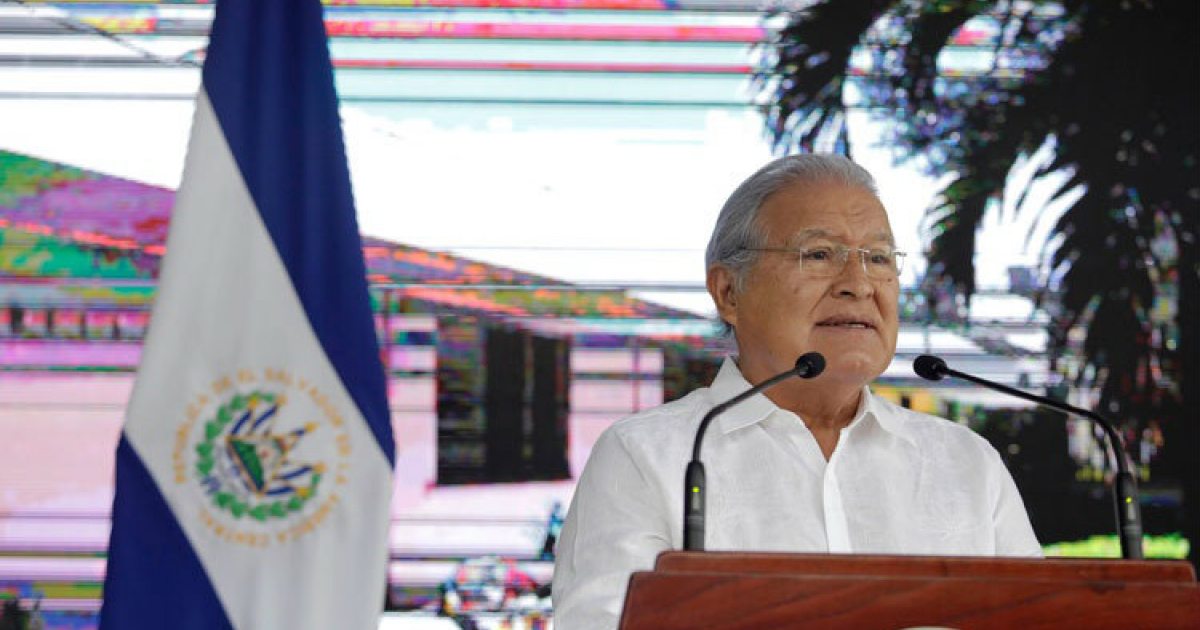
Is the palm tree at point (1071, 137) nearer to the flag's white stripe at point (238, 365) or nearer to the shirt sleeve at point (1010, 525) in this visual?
the flag's white stripe at point (238, 365)

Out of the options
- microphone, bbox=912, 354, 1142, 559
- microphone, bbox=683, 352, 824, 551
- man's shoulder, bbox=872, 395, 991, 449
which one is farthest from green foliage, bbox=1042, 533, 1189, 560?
microphone, bbox=683, 352, 824, 551

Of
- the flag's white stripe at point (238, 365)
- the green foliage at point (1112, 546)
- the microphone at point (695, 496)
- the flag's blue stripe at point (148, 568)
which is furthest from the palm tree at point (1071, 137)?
the microphone at point (695, 496)

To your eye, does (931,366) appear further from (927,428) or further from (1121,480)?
(927,428)

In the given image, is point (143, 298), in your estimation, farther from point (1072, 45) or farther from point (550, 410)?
point (1072, 45)

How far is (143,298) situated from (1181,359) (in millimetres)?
2982

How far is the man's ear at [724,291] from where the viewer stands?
2227mm

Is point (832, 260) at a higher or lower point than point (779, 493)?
higher

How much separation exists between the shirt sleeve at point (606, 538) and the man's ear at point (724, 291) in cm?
34

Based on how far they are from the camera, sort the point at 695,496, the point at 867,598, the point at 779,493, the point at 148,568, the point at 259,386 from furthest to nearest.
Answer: the point at 259,386 < the point at 148,568 < the point at 779,493 < the point at 695,496 < the point at 867,598

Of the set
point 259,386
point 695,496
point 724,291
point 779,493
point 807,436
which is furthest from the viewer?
point 259,386

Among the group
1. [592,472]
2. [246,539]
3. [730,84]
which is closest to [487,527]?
[246,539]

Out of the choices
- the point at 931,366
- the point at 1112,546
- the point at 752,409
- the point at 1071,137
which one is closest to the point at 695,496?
the point at 931,366

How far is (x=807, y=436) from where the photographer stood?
6.88 ft

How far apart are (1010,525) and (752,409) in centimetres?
45
